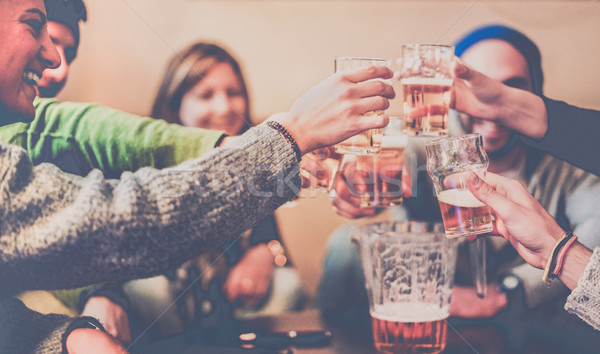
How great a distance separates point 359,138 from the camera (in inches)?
47.2

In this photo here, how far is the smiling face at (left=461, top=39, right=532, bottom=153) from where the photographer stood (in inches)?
70.8

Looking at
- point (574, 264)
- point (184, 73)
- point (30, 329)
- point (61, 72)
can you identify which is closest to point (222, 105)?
point (184, 73)

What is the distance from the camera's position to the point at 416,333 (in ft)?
3.92

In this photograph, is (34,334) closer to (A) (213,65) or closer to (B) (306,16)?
(A) (213,65)

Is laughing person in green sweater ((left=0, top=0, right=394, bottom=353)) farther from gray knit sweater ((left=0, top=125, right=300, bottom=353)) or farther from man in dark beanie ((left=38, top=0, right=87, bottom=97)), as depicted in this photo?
man in dark beanie ((left=38, top=0, right=87, bottom=97))

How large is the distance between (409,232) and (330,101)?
1.35ft

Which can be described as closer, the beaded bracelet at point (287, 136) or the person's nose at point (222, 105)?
the beaded bracelet at point (287, 136)

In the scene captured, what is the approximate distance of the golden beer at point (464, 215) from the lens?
1.12 m

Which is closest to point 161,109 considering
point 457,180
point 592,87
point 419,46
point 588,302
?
point 419,46

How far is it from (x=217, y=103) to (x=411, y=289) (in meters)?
0.91

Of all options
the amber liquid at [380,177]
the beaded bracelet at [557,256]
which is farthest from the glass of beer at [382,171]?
the beaded bracelet at [557,256]

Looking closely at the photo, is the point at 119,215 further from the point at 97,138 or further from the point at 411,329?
the point at 97,138

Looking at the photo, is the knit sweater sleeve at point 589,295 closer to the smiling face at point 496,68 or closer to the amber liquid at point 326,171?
the amber liquid at point 326,171

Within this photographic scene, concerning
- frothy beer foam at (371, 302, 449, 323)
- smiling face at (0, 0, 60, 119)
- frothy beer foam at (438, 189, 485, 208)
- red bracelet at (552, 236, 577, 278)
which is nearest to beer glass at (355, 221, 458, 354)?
frothy beer foam at (371, 302, 449, 323)
